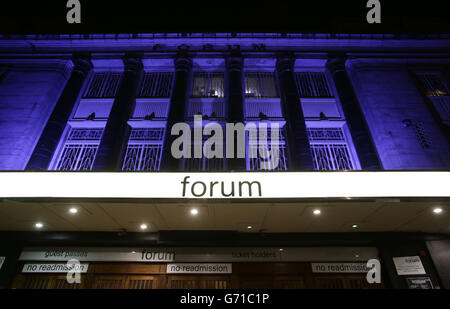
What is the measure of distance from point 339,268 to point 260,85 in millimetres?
9024

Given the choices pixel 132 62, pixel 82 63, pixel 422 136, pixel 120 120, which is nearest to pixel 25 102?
pixel 82 63

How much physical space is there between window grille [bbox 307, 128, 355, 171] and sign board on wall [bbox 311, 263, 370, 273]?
12.3 feet

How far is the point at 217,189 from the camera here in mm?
5332

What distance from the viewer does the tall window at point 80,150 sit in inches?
389

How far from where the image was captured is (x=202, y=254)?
7930 millimetres

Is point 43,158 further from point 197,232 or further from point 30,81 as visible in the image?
point 197,232

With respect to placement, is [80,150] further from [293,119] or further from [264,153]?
[293,119]

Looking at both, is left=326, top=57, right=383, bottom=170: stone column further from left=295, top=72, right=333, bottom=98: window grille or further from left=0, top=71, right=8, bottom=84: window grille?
left=0, top=71, right=8, bottom=84: window grille

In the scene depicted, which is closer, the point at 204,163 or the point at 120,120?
the point at 204,163

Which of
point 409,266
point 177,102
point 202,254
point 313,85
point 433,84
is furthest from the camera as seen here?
point 313,85

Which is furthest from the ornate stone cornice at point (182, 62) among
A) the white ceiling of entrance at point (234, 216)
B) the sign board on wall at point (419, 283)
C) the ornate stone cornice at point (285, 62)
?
the sign board on wall at point (419, 283)

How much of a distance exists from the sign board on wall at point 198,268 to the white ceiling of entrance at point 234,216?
56.6 inches

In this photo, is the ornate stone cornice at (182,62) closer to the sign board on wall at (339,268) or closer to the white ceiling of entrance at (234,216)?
the white ceiling of entrance at (234,216)

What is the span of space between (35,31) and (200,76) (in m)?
9.01
